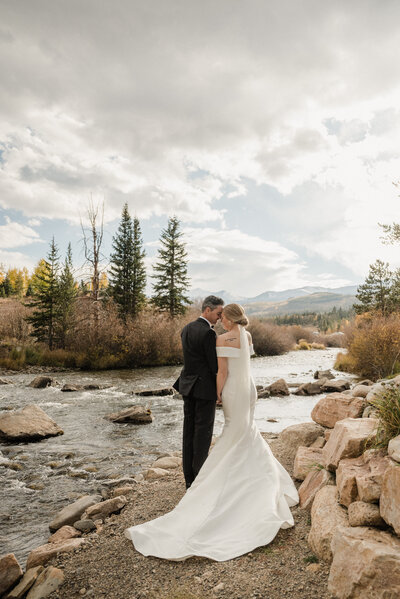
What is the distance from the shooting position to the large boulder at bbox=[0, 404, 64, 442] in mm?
9673

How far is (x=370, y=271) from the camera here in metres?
42.6

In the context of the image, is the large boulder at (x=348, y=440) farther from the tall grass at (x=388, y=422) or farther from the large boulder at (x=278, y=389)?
the large boulder at (x=278, y=389)

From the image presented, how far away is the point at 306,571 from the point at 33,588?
2.69m

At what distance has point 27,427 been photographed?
992cm

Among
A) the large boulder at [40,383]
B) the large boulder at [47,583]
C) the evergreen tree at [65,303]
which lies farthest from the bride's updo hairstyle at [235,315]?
the evergreen tree at [65,303]

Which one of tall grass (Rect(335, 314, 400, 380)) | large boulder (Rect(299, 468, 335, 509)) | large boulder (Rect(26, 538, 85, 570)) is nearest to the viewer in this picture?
large boulder (Rect(26, 538, 85, 570))

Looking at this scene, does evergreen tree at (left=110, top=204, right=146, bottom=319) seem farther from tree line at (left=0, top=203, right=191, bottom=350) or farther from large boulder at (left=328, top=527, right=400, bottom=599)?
large boulder at (left=328, top=527, right=400, bottom=599)

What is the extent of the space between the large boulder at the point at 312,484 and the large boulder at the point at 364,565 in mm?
1290

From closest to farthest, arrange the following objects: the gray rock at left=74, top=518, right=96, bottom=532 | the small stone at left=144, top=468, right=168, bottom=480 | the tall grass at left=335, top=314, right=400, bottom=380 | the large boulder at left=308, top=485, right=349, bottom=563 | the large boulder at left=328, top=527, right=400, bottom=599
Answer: the large boulder at left=328, top=527, right=400, bottom=599 < the large boulder at left=308, top=485, right=349, bottom=563 < the gray rock at left=74, top=518, right=96, bottom=532 < the small stone at left=144, top=468, right=168, bottom=480 < the tall grass at left=335, top=314, right=400, bottom=380

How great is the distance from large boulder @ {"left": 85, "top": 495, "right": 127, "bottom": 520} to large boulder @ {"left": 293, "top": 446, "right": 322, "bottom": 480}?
263cm

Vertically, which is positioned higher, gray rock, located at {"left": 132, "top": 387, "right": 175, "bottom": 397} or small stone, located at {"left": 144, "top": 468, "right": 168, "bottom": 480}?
small stone, located at {"left": 144, "top": 468, "right": 168, "bottom": 480}

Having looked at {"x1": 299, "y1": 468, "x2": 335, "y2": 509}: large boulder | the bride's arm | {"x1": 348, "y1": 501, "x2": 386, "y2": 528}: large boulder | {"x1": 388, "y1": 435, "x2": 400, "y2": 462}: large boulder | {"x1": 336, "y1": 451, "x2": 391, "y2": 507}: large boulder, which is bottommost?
{"x1": 299, "y1": 468, "x2": 335, "y2": 509}: large boulder

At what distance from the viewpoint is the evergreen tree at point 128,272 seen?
40.5m

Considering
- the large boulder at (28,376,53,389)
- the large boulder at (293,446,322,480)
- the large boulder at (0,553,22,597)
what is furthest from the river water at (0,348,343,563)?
the large boulder at (293,446,322,480)
